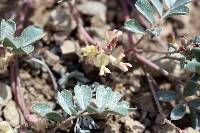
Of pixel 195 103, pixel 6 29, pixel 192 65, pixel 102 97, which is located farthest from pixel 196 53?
pixel 6 29

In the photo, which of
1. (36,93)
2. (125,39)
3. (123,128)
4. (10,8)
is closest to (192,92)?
(123,128)

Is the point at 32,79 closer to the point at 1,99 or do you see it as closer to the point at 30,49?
the point at 1,99

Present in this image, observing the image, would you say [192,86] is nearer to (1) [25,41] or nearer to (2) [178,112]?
(2) [178,112]

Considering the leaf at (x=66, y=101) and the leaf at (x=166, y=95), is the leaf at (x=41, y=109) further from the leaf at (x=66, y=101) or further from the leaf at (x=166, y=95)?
the leaf at (x=166, y=95)

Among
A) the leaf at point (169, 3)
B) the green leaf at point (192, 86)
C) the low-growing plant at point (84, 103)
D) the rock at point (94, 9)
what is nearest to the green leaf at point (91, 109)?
the low-growing plant at point (84, 103)

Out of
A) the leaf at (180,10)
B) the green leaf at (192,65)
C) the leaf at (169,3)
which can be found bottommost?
the green leaf at (192,65)

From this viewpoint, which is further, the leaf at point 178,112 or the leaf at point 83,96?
the leaf at point 178,112
